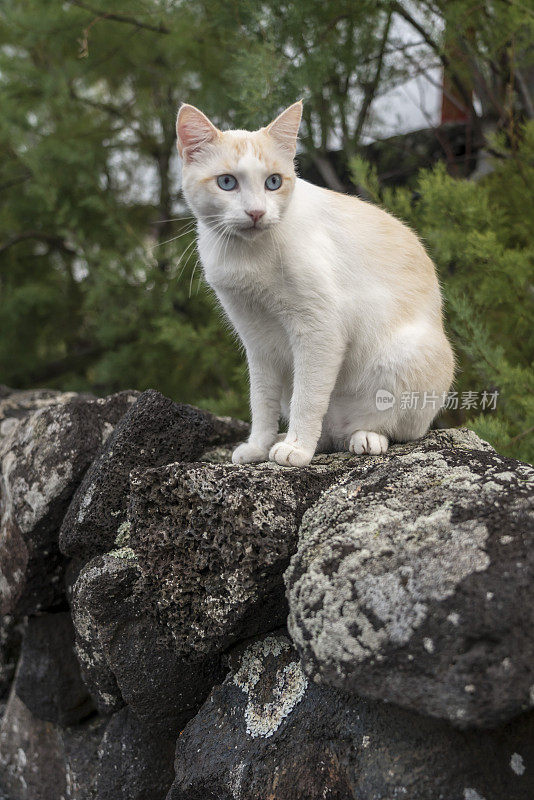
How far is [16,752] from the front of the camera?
191 centimetres

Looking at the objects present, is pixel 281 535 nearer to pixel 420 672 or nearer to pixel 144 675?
pixel 420 672

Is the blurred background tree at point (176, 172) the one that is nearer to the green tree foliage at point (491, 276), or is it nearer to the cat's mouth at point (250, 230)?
the green tree foliage at point (491, 276)

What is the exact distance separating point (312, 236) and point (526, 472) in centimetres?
72

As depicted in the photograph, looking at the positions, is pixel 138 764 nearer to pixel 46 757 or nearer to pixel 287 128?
pixel 46 757

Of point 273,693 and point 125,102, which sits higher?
point 125,102

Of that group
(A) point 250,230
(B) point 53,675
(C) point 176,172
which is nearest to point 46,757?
(B) point 53,675

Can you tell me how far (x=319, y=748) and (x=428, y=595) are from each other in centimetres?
38

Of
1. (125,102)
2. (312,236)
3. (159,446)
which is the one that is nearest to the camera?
(312,236)

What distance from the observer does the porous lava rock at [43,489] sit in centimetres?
177

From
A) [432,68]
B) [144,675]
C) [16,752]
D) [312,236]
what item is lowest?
[16,752]

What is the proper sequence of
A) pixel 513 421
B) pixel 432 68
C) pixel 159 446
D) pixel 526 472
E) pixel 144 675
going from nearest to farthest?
pixel 526 472
pixel 144 675
pixel 159 446
pixel 513 421
pixel 432 68

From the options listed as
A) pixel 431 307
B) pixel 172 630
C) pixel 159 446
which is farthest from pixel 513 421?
pixel 172 630

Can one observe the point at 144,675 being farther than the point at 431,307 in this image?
No

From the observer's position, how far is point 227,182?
1.41 metres
